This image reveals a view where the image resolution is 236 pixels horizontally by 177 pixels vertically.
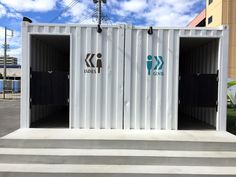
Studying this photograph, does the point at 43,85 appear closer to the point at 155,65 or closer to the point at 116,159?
the point at 155,65

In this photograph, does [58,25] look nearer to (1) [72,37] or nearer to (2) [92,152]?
(1) [72,37]

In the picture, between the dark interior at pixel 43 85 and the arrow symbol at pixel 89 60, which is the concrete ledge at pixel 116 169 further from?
the arrow symbol at pixel 89 60

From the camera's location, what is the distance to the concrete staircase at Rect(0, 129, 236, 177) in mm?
5207

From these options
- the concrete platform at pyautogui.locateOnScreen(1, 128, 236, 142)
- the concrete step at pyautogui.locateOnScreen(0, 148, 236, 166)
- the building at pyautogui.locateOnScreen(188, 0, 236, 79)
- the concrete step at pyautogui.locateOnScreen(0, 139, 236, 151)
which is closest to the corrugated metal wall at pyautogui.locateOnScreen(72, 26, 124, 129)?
the concrete platform at pyautogui.locateOnScreen(1, 128, 236, 142)

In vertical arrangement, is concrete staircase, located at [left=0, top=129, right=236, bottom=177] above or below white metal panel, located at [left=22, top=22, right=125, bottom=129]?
below

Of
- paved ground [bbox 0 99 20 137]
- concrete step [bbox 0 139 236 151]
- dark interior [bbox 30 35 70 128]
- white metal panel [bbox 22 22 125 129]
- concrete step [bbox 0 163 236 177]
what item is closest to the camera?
concrete step [bbox 0 163 236 177]

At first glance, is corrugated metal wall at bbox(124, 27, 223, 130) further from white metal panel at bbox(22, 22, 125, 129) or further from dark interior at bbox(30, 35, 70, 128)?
dark interior at bbox(30, 35, 70, 128)

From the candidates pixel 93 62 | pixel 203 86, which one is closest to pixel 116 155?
pixel 93 62

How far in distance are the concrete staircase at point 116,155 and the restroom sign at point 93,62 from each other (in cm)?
183

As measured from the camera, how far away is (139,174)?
5.15 m

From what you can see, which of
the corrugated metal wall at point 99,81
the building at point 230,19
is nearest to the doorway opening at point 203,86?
the corrugated metal wall at point 99,81

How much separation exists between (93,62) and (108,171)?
315 cm

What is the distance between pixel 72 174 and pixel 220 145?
10.7 ft

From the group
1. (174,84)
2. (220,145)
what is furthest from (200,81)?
(220,145)
